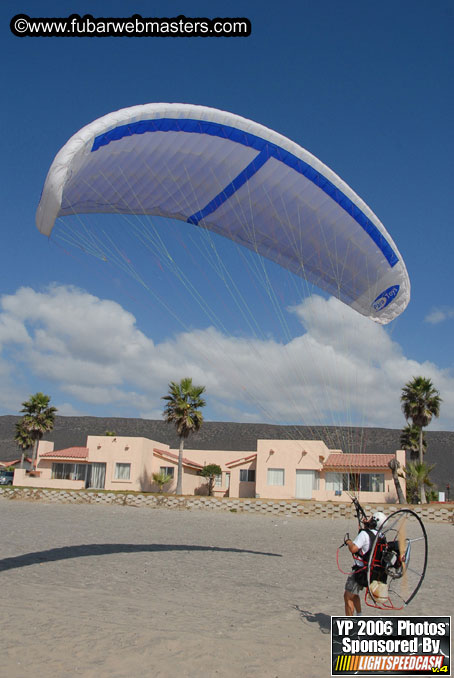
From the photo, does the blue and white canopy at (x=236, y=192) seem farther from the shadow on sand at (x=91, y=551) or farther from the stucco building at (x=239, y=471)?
the stucco building at (x=239, y=471)

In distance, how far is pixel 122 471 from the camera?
34344 mm

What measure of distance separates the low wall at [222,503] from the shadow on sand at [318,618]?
640 inches

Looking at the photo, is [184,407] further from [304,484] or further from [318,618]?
[318,618]

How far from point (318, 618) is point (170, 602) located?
1.96 meters

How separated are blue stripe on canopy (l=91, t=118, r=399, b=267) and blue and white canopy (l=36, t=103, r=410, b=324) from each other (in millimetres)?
17

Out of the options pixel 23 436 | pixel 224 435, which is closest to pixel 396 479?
pixel 23 436

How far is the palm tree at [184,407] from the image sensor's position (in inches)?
1294

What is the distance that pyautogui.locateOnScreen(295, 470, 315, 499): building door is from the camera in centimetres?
3086

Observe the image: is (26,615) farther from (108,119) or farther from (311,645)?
(108,119)

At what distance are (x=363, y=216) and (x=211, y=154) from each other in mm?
2977

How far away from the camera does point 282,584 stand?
917cm

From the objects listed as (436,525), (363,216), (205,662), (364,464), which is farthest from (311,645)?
(364,464)

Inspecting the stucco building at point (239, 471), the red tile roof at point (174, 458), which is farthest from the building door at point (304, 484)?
the red tile roof at point (174, 458)

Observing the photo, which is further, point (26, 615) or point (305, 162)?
point (305, 162)
